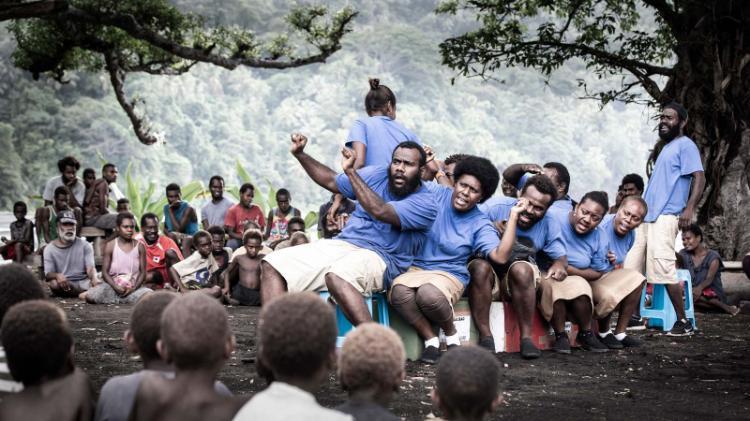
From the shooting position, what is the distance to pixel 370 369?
116 inches

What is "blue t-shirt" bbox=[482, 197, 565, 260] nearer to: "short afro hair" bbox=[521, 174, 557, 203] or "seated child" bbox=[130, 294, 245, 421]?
"short afro hair" bbox=[521, 174, 557, 203]

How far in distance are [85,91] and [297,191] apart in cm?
1337

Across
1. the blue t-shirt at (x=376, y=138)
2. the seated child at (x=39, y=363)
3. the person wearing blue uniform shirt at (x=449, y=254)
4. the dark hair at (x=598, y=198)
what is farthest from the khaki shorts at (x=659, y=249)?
the seated child at (x=39, y=363)

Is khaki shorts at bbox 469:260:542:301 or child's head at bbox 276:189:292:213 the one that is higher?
child's head at bbox 276:189:292:213

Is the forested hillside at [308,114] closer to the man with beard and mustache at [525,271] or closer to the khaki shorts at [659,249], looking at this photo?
the khaki shorts at [659,249]

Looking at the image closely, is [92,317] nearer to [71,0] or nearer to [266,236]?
[266,236]

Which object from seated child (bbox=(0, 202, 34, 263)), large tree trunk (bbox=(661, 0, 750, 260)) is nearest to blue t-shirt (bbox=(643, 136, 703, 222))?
large tree trunk (bbox=(661, 0, 750, 260))

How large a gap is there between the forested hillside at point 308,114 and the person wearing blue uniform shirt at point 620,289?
33573mm

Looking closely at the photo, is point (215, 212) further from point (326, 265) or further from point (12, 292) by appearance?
point (12, 292)

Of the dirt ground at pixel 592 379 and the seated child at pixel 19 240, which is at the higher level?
the seated child at pixel 19 240

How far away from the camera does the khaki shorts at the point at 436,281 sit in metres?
6.10

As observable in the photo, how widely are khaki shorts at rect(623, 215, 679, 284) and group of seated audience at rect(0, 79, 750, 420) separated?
0.02 metres

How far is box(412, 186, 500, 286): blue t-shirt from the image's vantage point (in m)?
6.35

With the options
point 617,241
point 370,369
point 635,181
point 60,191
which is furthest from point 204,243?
point 370,369
